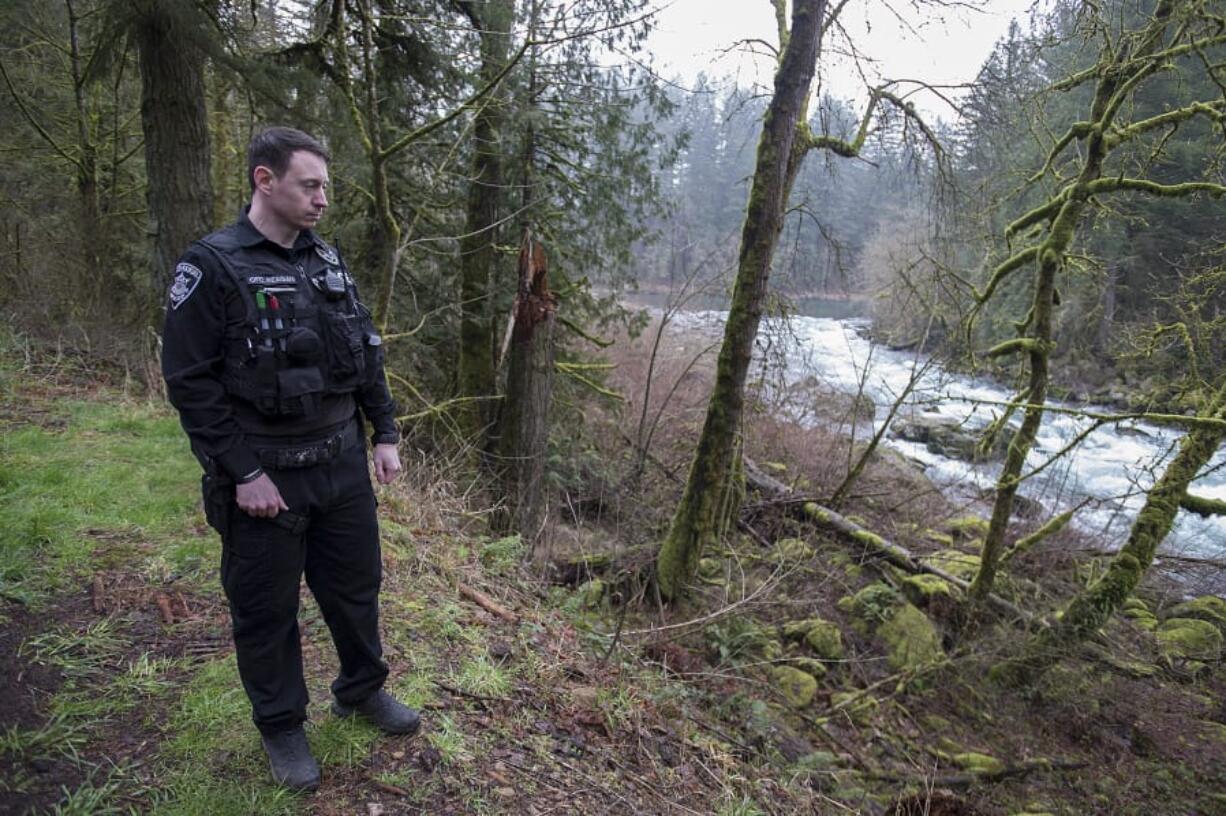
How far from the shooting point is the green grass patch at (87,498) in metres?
3.44

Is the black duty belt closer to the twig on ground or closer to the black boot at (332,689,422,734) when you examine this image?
the black boot at (332,689,422,734)

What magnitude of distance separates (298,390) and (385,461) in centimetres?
56

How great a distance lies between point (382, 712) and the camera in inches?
104

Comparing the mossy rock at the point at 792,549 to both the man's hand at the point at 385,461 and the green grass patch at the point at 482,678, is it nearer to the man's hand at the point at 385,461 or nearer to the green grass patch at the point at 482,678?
the green grass patch at the point at 482,678

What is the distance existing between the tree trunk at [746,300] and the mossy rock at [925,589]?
2863 millimetres

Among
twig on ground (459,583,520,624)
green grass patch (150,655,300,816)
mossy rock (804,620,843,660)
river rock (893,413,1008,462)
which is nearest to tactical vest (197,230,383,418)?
green grass patch (150,655,300,816)

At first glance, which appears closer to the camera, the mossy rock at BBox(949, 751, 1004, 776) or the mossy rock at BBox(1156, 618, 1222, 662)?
the mossy rock at BBox(949, 751, 1004, 776)

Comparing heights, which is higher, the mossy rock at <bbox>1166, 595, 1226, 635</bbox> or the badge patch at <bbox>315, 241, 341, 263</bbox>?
the badge patch at <bbox>315, 241, 341, 263</bbox>

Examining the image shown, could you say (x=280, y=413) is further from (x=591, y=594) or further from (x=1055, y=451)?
(x=1055, y=451)

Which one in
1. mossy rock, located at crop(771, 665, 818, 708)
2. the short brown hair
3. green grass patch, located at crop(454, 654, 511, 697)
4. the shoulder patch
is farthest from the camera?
mossy rock, located at crop(771, 665, 818, 708)

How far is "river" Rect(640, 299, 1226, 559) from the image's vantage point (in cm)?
788

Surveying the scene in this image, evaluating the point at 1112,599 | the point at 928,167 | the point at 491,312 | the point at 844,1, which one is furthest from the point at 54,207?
the point at 1112,599

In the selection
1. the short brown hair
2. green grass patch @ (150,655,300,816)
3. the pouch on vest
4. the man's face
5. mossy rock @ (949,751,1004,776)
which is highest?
the short brown hair

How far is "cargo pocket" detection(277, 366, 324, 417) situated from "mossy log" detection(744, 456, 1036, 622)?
7.69 metres
